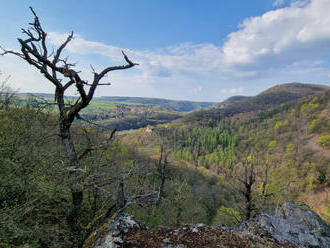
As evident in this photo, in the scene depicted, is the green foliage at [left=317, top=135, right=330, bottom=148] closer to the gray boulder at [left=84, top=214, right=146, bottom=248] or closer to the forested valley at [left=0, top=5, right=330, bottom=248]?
the forested valley at [left=0, top=5, right=330, bottom=248]

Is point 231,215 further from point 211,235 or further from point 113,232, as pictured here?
point 113,232

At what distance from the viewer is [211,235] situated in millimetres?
5016

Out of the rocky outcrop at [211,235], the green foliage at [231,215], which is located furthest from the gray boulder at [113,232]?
the green foliage at [231,215]

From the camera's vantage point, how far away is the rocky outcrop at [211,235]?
438 centimetres

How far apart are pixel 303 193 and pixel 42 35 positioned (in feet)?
227

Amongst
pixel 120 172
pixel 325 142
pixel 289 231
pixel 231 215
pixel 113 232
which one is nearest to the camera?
pixel 113 232

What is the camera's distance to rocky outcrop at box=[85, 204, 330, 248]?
4.38 meters

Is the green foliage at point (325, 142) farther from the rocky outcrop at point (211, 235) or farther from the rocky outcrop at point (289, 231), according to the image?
the rocky outcrop at point (211, 235)

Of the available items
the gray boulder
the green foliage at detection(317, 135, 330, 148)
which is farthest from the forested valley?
the green foliage at detection(317, 135, 330, 148)

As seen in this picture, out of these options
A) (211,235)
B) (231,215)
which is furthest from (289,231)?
(231,215)

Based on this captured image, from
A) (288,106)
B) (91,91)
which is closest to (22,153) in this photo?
(91,91)

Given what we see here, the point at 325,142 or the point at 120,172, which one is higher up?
the point at 120,172

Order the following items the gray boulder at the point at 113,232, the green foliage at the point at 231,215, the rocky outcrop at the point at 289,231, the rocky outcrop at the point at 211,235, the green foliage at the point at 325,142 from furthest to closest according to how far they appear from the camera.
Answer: the green foliage at the point at 325,142, the green foliage at the point at 231,215, the rocky outcrop at the point at 289,231, the rocky outcrop at the point at 211,235, the gray boulder at the point at 113,232

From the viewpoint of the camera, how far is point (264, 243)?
4934mm
